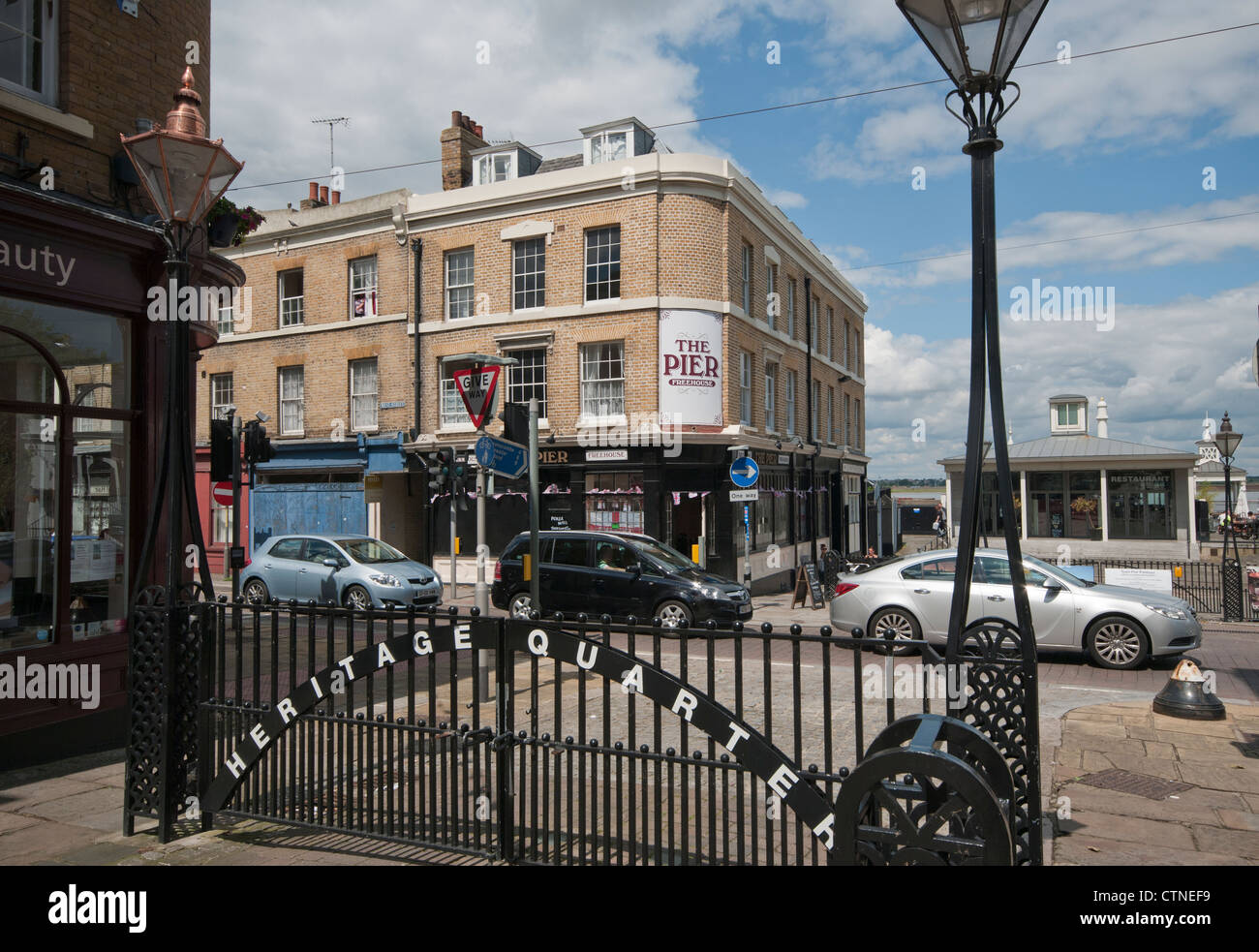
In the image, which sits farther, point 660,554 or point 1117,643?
point 660,554

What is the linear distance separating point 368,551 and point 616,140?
41.7 feet

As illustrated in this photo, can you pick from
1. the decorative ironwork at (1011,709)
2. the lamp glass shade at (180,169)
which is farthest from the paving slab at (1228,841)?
the lamp glass shade at (180,169)

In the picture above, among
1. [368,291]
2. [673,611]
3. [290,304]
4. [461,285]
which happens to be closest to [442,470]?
[673,611]

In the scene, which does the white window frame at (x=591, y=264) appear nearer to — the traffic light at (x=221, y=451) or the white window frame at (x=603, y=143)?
the white window frame at (x=603, y=143)

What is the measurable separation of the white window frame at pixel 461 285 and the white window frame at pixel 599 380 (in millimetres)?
3711

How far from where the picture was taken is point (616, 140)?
2295 centimetres

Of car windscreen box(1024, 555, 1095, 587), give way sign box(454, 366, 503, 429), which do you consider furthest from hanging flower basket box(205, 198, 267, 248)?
car windscreen box(1024, 555, 1095, 587)

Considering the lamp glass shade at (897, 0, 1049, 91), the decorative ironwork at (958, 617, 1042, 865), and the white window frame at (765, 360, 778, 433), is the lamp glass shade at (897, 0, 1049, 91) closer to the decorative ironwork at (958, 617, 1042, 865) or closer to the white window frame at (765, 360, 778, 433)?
the decorative ironwork at (958, 617, 1042, 865)

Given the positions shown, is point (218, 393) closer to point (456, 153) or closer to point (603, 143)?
point (456, 153)

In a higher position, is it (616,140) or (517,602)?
(616,140)

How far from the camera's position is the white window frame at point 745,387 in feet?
72.6
